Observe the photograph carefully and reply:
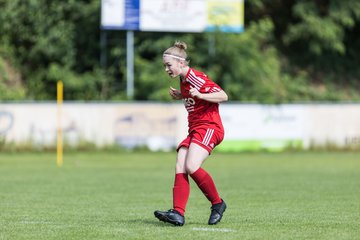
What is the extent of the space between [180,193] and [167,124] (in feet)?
69.7

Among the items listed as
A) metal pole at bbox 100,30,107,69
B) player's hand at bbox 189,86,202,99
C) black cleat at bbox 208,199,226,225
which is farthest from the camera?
metal pole at bbox 100,30,107,69

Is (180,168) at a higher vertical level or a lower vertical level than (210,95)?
lower

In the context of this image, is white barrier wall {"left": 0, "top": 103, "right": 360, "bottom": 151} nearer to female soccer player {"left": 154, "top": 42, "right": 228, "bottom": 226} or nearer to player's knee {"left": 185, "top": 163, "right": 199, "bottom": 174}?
female soccer player {"left": 154, "top": 42, "right": 228, "bottom": 226}

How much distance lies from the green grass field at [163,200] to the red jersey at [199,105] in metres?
1.02

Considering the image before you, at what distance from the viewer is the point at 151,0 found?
32656mm

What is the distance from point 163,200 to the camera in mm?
12383

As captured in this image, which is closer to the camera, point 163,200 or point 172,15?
point 163,200

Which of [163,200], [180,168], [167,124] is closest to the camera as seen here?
[180,168]

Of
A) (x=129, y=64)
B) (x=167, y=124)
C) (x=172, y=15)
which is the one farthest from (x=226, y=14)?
(x=167, y=124)

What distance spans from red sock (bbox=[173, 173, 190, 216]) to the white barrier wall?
20470 millimetres

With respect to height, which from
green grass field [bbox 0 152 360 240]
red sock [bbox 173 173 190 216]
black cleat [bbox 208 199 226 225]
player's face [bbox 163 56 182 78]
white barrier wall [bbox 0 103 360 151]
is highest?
player's face [bbox 163 56 182 78]

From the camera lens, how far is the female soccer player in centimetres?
842

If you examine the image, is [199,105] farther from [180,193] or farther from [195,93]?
[180,193]

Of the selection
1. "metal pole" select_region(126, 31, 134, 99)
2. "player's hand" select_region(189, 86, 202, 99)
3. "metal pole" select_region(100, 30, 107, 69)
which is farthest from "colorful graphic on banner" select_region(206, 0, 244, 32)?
"player's hand" select_region(189, 86, 202, 99)
